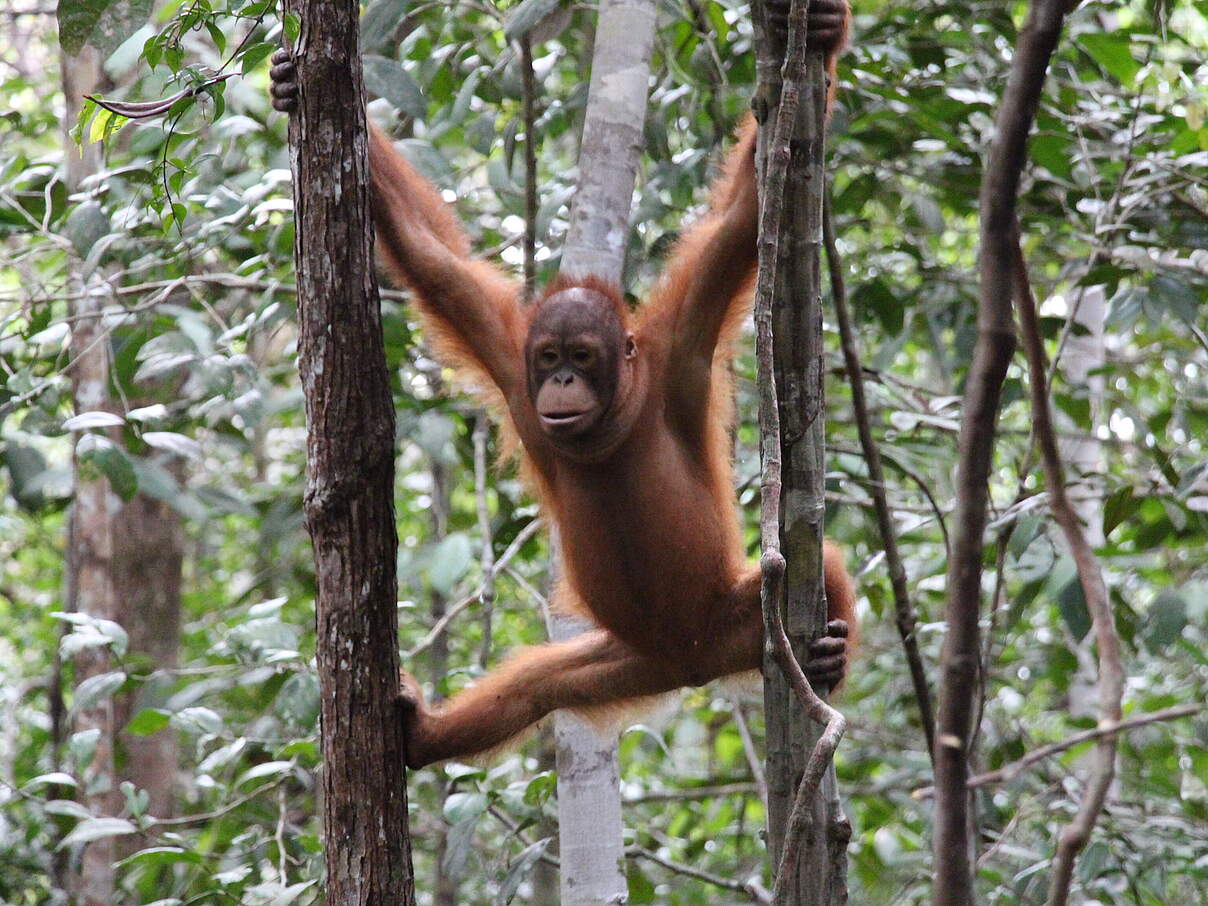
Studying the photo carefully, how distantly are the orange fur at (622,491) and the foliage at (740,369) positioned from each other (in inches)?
12.0

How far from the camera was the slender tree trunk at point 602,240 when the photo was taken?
3.33m

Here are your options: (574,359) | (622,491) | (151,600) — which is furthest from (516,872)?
(151,600)

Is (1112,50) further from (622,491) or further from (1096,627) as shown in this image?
(1096,627)

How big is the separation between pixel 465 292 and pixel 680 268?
2.10 ft

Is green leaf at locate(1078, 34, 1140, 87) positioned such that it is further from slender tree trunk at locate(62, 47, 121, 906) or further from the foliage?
slender tree trunk at locate(62, 47, 121, 906)

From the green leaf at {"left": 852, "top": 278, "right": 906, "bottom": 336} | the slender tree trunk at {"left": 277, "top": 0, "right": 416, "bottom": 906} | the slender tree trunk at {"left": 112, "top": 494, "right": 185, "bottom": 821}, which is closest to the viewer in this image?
the slender tree trunk at {"left": 277, "top": 0, "right": 416, "bottom": 906}

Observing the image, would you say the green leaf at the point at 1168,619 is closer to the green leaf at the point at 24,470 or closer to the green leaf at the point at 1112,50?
the green leaf at the point at 1112,50

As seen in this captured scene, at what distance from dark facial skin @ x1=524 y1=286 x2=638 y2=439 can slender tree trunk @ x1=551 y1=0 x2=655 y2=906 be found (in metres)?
0.25

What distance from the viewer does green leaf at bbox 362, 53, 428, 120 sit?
12.3 ft

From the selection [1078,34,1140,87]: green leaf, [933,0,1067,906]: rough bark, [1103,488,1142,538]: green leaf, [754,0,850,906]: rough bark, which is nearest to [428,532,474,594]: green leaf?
[754,0,850,906]: rough bark

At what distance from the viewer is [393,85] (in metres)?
3.77

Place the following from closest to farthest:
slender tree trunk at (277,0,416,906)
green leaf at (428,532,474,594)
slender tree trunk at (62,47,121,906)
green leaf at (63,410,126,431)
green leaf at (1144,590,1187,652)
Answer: slender tree trunk at (277,0,416,906)
green leaf at (1144,590,1187,652)
green leaf at (63,410,126,431)
green leaf at (428,532,474,594)
slender tree trunk at (62,47,121,906)

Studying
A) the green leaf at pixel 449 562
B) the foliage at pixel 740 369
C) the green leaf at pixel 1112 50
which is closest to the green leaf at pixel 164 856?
the foliage at pixel 740 369

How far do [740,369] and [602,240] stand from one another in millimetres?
1754
